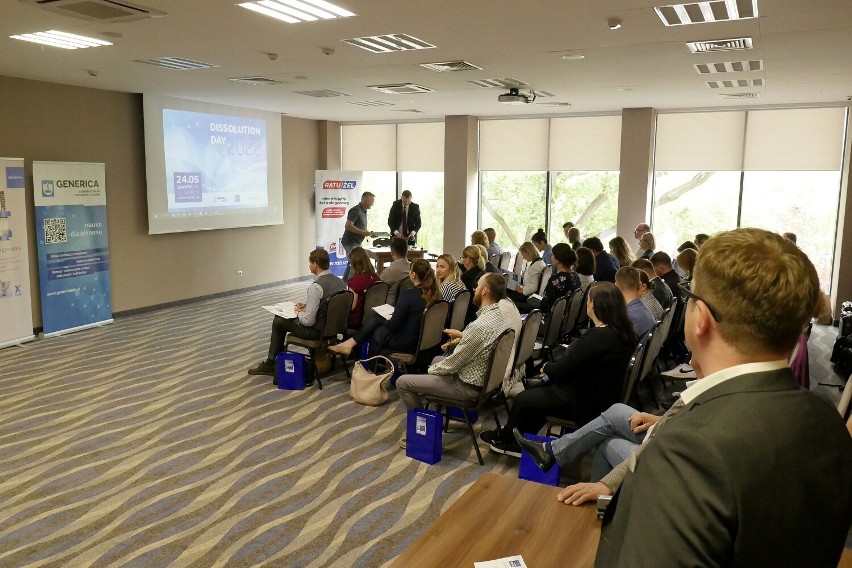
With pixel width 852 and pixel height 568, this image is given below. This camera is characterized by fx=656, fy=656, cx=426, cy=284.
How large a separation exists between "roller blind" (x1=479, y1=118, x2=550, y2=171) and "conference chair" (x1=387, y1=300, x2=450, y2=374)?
23.9ft

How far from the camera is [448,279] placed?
6523 millimetres

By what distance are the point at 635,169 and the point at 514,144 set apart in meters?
2.50

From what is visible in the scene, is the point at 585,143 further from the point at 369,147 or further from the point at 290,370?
the point at 290,370

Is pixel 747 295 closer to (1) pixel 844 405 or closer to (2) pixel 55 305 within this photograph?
(1) pixel 844 405

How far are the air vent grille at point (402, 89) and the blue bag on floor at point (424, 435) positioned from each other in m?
5.06

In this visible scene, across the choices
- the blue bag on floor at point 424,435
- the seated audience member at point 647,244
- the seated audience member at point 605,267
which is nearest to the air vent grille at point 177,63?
the blue bag on floor at point 424,435

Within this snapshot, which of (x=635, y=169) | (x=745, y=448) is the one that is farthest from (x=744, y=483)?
(x=635, y=169)

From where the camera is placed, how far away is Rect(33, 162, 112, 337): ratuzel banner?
8359 millimetres

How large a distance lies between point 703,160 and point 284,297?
7639 mm

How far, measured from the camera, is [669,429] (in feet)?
3.61

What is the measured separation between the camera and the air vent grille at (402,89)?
8562mm

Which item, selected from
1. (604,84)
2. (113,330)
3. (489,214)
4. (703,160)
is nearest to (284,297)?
(113,330)

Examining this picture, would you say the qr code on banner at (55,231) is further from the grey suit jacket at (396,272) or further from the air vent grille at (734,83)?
the air vent grille at (734,83)

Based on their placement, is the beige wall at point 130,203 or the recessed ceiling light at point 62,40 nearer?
the recessed ceiling light at point 62,40
